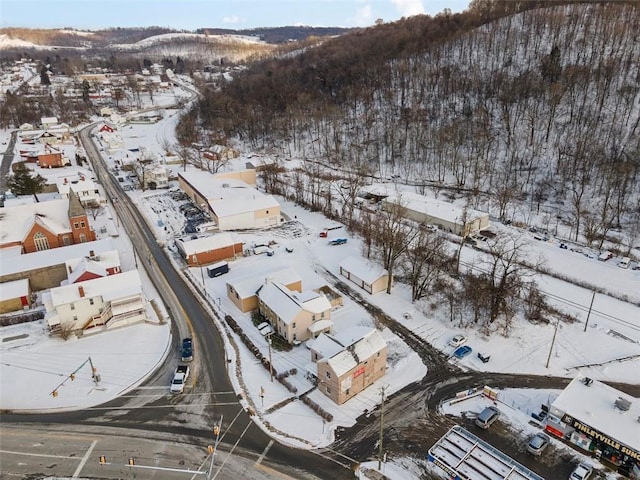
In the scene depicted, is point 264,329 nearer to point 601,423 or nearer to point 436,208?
point 601,423

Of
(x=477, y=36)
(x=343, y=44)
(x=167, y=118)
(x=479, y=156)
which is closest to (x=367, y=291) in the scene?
(x=479, y=156)

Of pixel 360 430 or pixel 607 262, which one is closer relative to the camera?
pixel 360 430

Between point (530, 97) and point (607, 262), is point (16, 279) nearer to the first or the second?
point (607, 262)

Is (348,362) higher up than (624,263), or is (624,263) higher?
(348,362)

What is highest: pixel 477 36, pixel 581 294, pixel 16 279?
pixel 477 36

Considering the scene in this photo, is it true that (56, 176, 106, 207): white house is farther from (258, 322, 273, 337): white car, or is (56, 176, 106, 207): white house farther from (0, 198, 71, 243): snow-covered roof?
(258, 322, 273, 337): white car

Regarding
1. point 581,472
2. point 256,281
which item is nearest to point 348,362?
point 581,472

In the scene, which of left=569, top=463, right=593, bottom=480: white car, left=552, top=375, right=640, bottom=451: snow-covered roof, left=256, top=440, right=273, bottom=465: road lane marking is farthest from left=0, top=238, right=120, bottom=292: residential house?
left=569, top=463, right=593, bottom=480: white car
